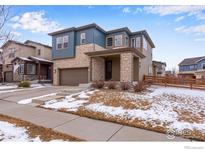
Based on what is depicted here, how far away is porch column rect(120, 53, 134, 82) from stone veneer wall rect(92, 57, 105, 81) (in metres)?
2.40

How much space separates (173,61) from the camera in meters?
5.02

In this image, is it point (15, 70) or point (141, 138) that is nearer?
point (141, 138)

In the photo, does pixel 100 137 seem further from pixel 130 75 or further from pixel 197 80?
pixel 197 80

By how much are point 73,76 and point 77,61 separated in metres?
1.30

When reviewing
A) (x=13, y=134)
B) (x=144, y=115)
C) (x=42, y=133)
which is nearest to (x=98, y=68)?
(x=144, y=115)

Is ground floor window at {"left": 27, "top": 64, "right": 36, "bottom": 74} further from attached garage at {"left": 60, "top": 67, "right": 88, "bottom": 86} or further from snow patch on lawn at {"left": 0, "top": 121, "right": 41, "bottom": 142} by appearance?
snow patch on lawn at {"left": 0, "top": 121, "right": 41, "bottom": 142}

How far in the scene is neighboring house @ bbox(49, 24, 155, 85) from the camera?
11930 mm

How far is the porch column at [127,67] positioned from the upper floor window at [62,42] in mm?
5463

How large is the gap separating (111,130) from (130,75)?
6.88 metres

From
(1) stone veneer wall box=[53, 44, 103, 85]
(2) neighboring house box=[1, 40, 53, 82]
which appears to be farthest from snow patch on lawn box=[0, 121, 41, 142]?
(2) neighboring house box=[1, 40, 53, 82]

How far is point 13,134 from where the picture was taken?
128 inches

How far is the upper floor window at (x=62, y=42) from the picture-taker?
43.7 feet

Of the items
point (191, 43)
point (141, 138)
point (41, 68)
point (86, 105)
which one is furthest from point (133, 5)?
point (41, 68)

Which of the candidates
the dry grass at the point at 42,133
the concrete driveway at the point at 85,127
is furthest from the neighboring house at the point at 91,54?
the dry grass at the point at 42,133
